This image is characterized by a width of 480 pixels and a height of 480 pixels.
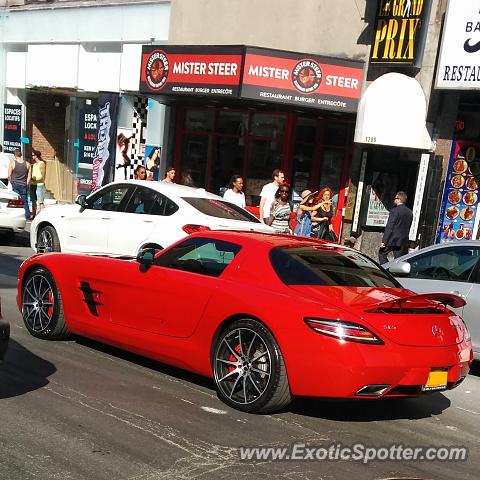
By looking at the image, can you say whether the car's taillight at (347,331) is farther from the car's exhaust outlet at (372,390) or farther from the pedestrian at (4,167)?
the pedestrian at (4,167)

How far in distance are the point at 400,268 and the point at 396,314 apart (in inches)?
96.5

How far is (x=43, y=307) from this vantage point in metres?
7.44

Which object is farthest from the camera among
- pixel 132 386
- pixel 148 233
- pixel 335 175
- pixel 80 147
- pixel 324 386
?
pixel 80 147

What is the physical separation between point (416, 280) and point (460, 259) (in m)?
0.54

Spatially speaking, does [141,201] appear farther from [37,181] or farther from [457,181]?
[37,181]

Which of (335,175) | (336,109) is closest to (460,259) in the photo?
(336,109)

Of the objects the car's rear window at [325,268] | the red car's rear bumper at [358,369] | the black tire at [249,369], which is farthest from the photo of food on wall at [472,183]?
the black tire at [249,369]

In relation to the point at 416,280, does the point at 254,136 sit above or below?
above

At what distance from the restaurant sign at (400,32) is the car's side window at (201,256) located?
10.3 metres

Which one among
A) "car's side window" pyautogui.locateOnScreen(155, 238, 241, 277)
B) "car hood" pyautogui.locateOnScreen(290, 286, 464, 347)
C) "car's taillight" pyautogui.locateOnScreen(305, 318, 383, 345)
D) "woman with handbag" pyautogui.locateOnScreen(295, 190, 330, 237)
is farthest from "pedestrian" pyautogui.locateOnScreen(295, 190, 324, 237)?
→ "car's taillight" pyautogui.locateOnScreen(305, 318, 383, 345)

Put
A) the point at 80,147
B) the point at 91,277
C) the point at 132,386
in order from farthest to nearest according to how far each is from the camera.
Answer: the point at 80,147 < the point at 91,277 < the point at 132,386

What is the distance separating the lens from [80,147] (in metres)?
22.2

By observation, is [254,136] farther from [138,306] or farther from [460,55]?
[138,306]

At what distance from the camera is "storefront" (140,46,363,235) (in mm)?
Result: 15766
